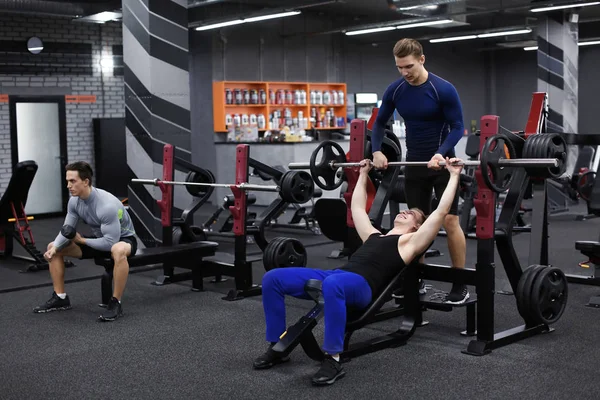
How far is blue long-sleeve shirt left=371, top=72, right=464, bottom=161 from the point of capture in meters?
4.07

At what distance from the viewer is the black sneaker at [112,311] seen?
4.71 metres

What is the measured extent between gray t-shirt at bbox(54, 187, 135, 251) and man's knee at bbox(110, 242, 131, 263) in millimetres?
27

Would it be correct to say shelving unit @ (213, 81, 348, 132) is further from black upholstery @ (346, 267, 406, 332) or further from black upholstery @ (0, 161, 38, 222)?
black upholstery @ (346, 267, 406, 332)

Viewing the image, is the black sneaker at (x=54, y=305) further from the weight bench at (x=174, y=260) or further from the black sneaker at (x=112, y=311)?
the black sneaker at (x=112, y=311)

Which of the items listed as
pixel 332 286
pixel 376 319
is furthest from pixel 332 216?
pixel 332 286

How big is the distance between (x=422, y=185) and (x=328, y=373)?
1406 millimetres

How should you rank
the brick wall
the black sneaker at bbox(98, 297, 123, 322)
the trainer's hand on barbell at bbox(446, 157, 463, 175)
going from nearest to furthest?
the trainer's hand on barbell at bbox(446, 157, 463, 175)
the black sneaker at bbox(98, 297, 123, 322)
the brick wall

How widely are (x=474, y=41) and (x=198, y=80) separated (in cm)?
670

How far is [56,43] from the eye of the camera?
10516mm

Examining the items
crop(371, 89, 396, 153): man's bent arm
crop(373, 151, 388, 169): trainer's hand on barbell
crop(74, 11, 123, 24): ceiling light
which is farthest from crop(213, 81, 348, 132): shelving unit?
crop(373, 151, 388, 169): trainer's hand on barbell

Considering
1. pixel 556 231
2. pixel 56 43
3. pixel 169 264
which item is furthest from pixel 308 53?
pixel 169 264

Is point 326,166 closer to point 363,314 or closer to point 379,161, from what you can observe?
point 379,161

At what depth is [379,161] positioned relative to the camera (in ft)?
13.8

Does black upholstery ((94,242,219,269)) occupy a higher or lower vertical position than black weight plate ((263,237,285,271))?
lower
